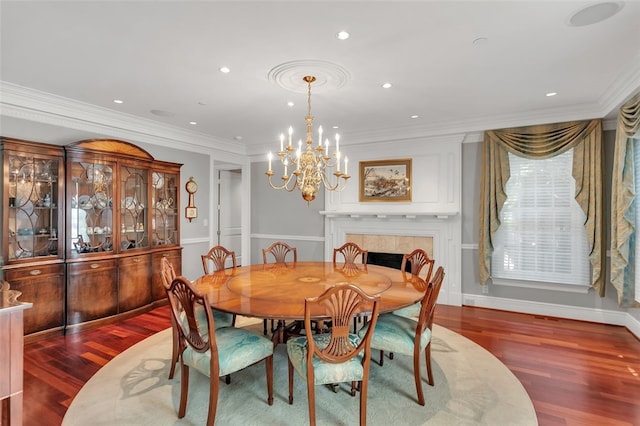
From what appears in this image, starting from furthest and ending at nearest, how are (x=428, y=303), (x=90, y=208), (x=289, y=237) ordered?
(x=289, y=237) → (x=90, y=208) → (x=428, y=303)

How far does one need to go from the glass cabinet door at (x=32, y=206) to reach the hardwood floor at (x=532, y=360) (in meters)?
0.98

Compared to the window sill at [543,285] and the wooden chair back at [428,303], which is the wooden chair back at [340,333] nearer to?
the wooden chair back at [428,303]

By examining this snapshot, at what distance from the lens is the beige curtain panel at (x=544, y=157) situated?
3.87 meters

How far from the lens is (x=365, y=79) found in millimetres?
3080

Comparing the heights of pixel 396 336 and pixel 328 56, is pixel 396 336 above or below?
below

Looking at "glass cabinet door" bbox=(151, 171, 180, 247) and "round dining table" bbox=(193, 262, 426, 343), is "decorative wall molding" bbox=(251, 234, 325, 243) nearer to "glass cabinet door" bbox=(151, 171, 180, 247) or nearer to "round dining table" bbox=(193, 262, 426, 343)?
"glass cabinet door" bbox=(151, 171, 180, 247)

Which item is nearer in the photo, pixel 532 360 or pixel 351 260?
pixel 532 360

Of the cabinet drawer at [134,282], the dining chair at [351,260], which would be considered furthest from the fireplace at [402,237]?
the cabinet drawer at [134,282]

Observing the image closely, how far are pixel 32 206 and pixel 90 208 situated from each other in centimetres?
52

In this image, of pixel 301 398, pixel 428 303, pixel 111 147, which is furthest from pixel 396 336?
pixel 111 147

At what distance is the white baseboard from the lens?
3.84 metres

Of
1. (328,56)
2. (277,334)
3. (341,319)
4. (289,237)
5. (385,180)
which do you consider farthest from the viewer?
(289,237)

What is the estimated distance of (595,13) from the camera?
2039 millimetres

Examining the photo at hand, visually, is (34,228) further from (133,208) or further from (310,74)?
(310,74)
